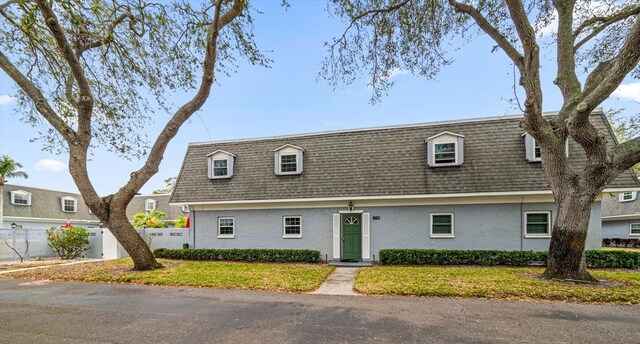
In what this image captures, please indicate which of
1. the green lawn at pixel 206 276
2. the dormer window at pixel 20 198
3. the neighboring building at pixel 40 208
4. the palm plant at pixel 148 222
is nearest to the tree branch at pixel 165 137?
the green lawn at pixel 206 276

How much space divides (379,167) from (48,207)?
2981cm

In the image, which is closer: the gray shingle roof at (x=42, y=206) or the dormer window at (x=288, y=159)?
the dormer window at (x=288, y=159)

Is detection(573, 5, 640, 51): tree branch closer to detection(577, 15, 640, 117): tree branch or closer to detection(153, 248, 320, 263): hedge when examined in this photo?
detection(577, 15, 640, 117): tree branch

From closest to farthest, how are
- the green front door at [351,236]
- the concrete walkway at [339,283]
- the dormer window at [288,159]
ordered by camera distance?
the concrete walkway at [339,283]
the green front door at [351,236]
the dormer window at [288,159]

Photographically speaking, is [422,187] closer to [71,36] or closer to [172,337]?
[172,337]

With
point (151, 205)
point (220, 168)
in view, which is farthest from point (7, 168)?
point (220, 168)

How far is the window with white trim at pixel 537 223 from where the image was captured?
40.4ft

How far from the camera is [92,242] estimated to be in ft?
54.7

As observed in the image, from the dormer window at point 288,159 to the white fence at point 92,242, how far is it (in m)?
6.06

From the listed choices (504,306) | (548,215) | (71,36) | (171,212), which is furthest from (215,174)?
(171,212)

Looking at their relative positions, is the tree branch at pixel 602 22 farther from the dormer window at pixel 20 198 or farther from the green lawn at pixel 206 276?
the dormer window at pixel 20 198

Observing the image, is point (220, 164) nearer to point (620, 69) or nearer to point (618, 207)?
point (620, 69)

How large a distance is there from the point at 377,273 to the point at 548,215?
7750 mm

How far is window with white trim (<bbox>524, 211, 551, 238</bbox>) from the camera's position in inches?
485
